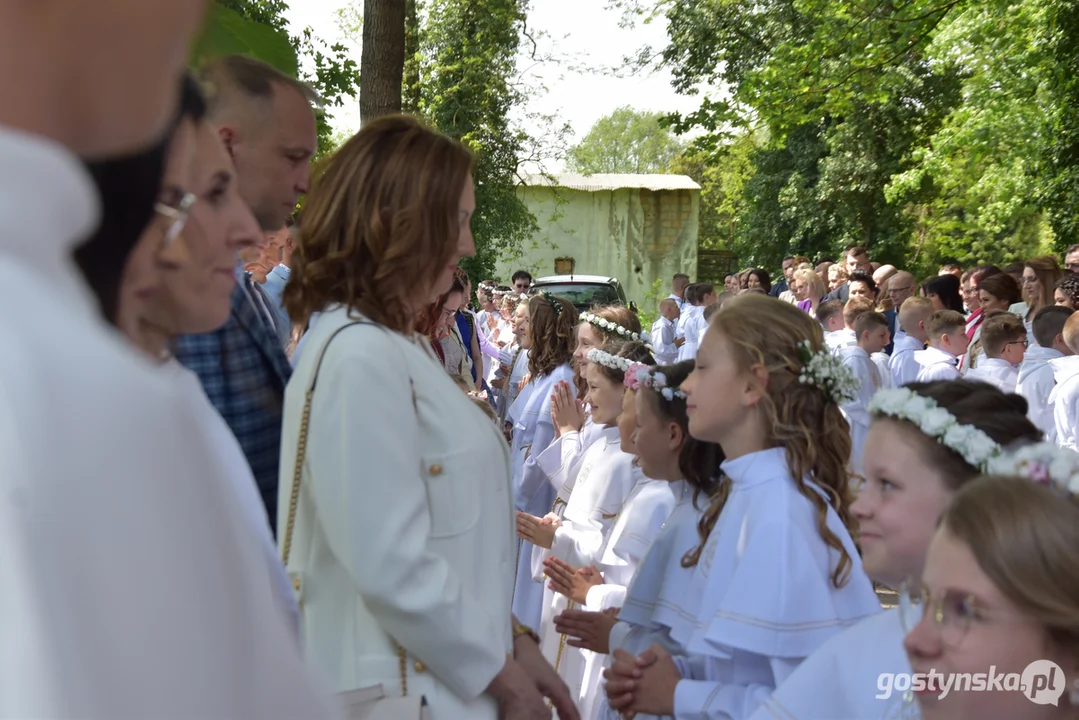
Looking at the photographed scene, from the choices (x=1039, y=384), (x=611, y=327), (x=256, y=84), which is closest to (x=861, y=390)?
(x=1039, y=384)

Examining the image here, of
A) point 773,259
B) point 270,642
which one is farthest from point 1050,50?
point 773,259

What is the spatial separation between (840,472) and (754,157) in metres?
34.7

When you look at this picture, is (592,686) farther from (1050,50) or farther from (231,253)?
(1050,50)

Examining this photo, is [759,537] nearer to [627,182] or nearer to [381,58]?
[381,58]

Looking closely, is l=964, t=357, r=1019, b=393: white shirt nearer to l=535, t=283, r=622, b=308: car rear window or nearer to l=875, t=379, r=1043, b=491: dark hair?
l=875, t=379, r=1043, b=491: dark hair

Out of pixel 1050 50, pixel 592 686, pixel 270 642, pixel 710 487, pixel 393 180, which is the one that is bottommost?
pixel 592 686

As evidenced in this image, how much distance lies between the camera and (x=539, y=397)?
8.24 meters

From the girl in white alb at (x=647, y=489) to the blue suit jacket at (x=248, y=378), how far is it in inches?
65.4

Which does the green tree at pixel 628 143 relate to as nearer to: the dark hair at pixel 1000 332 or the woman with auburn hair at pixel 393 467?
the dark hair at pixel 1000 332

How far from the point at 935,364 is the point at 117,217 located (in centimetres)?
892

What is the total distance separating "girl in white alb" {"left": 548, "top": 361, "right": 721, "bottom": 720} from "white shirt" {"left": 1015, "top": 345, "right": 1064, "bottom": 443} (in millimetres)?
4133

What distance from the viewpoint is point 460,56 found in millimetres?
21922

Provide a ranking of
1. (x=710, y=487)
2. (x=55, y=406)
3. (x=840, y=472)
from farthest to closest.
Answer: (x=710, y=487) < (x=840, y=472) < (x=55, y=406)

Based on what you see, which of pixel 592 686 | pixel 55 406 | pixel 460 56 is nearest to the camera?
pixel 55 406
